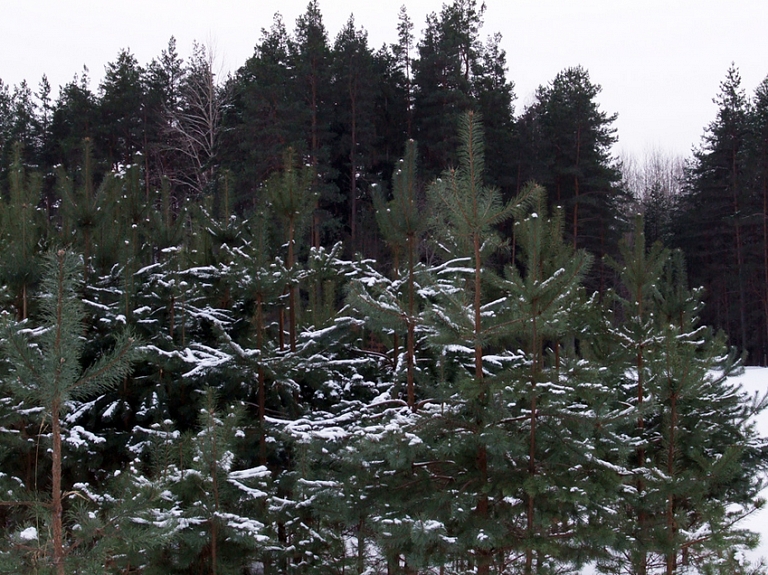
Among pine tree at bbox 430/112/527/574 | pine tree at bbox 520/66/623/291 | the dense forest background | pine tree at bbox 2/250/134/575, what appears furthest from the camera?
pine tree at bbox 520/66/623/291

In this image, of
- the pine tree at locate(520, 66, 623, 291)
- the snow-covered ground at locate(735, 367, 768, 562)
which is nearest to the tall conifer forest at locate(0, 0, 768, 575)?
the snow-covered ground at locate(735, 367, 768, 562)

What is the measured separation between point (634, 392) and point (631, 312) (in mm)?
1067

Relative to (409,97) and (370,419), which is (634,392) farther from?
(409,97)

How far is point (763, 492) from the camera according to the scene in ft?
46.0

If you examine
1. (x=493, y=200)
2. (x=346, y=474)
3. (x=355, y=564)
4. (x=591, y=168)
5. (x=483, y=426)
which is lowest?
(x=355, y=564)

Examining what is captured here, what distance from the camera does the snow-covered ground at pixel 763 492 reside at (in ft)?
37.4

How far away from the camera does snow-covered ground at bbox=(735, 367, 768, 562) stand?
11.4 metres

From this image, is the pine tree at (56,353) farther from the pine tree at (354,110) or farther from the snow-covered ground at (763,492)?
the pine tree at (354,110)

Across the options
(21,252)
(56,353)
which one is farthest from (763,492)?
(56,353)

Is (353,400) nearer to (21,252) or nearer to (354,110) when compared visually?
(21,252)

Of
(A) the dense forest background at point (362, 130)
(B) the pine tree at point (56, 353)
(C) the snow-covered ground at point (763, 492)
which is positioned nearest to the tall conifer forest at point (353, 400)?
(B) the pine tree at point (56, 353)

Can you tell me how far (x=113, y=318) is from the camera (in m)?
7.51

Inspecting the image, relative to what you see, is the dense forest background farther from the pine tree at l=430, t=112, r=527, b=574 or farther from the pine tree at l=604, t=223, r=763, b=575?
the pine tree at l=430, t=112, r=527, b=574

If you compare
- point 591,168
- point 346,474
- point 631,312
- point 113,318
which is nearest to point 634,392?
point 631,312
